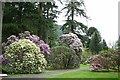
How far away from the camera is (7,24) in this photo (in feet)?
32.6

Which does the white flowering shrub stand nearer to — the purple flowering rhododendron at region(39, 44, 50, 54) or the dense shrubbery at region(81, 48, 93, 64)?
the purple flowering rhododendron at region(39, 44, 50, 54)

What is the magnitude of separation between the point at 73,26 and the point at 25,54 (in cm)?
784

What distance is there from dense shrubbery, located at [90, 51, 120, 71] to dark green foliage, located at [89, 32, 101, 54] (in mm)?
6149

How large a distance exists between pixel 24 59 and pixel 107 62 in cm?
261

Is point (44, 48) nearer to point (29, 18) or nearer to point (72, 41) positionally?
point (29, 18)

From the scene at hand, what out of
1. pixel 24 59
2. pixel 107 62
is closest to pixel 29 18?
pixel 24 59

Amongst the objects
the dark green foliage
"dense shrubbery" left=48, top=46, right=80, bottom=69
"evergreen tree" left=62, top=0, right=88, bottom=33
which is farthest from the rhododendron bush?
the dark green foliage

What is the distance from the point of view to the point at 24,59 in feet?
23.9

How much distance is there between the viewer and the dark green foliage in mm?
14461

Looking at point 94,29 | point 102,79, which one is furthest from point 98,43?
point 102,79

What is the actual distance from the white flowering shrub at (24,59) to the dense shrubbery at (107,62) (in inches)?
71.0

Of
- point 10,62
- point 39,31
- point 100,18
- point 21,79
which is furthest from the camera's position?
point 100,18

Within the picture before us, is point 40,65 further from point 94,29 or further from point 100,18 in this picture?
point 94,29

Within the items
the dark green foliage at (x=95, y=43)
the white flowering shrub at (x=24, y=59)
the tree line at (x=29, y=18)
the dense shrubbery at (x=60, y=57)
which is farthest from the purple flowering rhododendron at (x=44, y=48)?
the dark green foliage at (x=95, y=43)
